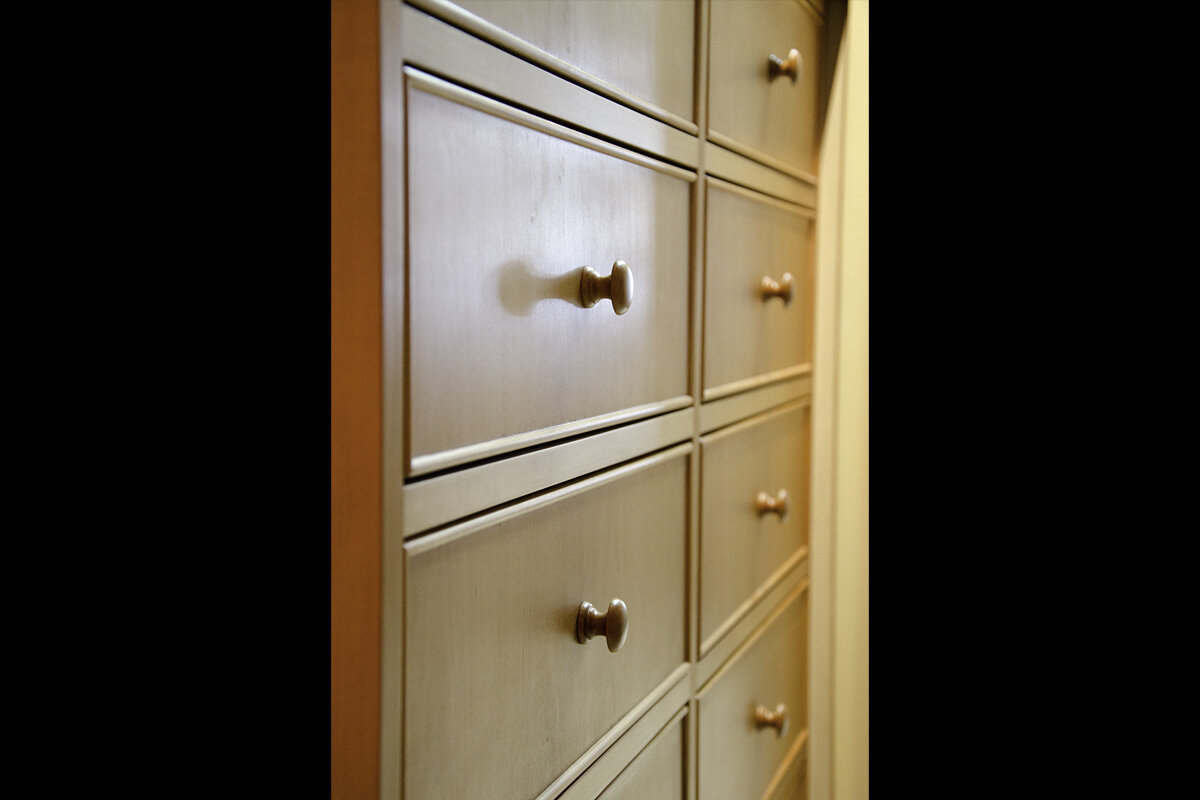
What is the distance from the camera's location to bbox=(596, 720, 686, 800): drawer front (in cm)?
64

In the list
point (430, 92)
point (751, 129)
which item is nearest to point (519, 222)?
point (430, 92)

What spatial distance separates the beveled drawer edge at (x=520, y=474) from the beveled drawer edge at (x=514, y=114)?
7.1 inches

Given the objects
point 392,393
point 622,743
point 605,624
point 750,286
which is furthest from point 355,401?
point 750,286

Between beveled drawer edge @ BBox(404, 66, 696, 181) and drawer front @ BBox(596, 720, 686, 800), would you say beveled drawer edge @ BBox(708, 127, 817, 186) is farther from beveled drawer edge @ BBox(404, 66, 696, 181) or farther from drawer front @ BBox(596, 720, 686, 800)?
drawer front @ BBox(596, 720, 686, 800)

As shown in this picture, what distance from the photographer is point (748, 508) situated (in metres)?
0.89

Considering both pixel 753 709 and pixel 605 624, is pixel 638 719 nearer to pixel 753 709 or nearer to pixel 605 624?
pixel 605 624

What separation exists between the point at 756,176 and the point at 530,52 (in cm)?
41

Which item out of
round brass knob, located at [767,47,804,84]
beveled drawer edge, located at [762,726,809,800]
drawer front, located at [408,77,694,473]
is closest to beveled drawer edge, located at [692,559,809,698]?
beveled drawer edge, located at [762,726,809,800]

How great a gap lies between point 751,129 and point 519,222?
44 centimetres

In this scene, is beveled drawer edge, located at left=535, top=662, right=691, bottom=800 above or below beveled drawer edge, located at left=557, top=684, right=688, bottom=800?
above

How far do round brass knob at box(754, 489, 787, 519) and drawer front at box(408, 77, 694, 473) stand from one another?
302mm

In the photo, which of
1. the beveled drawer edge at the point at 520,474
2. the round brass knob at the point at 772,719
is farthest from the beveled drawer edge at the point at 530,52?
the round brass knob at the point at 772,719
